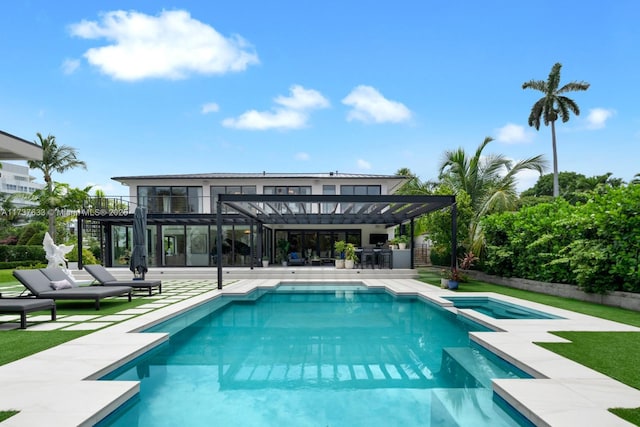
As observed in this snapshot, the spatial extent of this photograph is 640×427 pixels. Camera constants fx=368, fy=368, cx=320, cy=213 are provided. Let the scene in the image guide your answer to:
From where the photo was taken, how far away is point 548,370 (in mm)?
4387

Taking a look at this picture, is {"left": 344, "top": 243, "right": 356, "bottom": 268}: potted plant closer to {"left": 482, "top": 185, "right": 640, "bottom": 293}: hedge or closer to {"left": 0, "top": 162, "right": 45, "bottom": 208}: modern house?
{"left": 482, "top": 185, "right": 640, "bottom": 293}: hedge

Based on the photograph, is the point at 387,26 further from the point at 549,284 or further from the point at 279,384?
the point at 279,384

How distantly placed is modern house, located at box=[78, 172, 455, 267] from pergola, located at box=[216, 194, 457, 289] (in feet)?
0.63

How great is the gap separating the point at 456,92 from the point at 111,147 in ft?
81.9

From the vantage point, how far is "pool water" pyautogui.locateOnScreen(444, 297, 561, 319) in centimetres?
821

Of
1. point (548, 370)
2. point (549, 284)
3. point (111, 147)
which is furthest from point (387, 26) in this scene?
point (111, 147)

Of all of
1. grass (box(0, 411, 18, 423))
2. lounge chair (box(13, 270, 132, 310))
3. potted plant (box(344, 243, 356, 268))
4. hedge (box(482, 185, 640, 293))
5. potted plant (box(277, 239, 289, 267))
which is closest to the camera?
grass (box(0, 411, 18, 423))

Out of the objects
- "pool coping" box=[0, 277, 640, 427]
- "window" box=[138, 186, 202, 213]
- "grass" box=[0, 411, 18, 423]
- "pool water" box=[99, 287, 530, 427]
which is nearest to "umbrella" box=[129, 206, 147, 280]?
"pool water" box=[99, 287, 530, 427]

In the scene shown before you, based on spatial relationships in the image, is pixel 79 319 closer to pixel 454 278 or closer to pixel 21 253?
pixel 454 278

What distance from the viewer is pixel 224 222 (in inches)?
817

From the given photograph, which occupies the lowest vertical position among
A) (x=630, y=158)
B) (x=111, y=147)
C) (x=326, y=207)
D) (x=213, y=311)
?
(x=213, y=311)

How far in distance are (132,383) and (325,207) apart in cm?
1315

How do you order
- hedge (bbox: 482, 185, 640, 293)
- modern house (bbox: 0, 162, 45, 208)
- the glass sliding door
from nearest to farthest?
hedge (bbox: 482, 185, 640, 293) < the glass sliding door < modern house (bbox: 0, 162, 45, 208)

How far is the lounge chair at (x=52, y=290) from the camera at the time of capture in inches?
316
